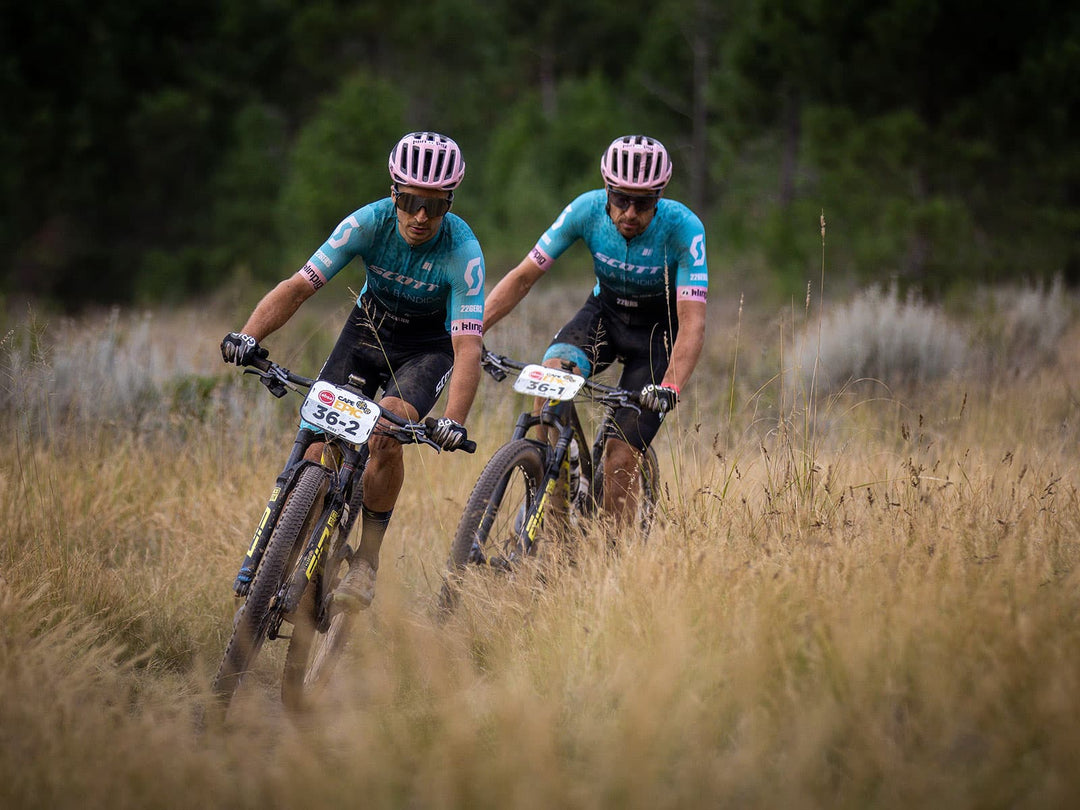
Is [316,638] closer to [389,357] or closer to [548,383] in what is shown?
[389,357]

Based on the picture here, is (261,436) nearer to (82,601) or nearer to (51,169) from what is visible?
(82,601)

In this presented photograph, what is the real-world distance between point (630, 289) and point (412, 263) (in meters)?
1.47

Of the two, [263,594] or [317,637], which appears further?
[317,637]

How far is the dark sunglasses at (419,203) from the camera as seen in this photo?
4.80 m

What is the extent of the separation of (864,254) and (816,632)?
41.9ft

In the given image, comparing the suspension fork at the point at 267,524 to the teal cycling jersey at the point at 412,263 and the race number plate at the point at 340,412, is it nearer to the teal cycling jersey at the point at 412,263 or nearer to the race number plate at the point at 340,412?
the race number plate at the point at 340,412

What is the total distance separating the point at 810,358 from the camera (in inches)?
422

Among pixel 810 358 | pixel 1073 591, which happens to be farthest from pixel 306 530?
pixel 810 358

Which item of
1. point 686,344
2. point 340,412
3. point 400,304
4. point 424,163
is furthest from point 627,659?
point 424,163

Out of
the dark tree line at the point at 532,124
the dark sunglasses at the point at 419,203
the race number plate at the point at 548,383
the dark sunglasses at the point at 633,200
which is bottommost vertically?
the race number plate at the point at 548,383

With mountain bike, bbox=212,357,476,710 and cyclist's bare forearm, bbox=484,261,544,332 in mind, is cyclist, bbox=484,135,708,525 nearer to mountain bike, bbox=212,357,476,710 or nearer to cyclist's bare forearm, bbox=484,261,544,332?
cyclist's bare forearm, bbox=484,261,544,332

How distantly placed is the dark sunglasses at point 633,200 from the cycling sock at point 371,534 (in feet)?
6.63

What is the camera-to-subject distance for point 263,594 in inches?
159

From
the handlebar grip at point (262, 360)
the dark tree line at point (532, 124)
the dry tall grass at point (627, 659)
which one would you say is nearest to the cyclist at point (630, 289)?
the dry tall grass at point (627, 659)
